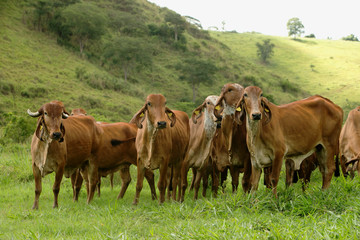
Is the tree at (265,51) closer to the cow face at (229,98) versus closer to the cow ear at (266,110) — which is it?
the cow face at (229,98)

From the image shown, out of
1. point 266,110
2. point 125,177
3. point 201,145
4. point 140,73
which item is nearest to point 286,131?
point 266,110

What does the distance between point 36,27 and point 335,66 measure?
4805 cm

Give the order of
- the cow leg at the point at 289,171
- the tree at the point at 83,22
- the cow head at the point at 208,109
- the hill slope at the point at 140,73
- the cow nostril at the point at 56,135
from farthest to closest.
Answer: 1. the tree at the point at 83,22
2. the hill slope at the point at 140,73
3. the cow head at the point at 208,109
4. the cow leg at the point at 289,171
5. the cow nostril at the point at 56,135

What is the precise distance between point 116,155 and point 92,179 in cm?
70

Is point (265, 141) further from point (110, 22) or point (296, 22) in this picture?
point (296, 22)

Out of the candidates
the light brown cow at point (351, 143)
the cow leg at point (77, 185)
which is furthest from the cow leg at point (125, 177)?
the light brown cow at point (351, 143)

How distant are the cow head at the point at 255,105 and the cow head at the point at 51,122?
9.54 feet

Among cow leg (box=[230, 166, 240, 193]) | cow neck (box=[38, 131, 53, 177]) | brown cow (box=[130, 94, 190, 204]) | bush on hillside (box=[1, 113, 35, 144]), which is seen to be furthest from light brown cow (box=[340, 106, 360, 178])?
bush on hillside (box=[1, 113, 35, 144])

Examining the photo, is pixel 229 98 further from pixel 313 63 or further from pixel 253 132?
pixel 313 63

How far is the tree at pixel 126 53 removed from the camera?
41.7 m

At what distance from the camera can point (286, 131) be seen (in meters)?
6.44

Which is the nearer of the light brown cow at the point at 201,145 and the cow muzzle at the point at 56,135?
the cow muzzle at the point at 56,135

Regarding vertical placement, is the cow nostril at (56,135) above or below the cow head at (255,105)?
below

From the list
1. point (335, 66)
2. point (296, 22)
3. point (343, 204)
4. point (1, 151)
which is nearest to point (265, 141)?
point (343, 204)
